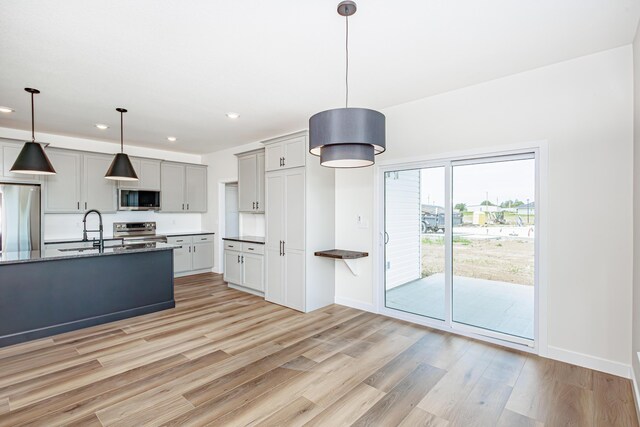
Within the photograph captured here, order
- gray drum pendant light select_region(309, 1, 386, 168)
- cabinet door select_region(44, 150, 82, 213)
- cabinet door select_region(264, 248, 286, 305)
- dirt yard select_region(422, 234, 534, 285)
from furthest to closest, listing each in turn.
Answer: cabinet door select_region(44, 150, 82, 213), cabinet door select_region(264, 248, 286, 305), dirt yard select_region(422, 234, 534, 285), gray drum pendant light select_region(309, 1, 386, 168)

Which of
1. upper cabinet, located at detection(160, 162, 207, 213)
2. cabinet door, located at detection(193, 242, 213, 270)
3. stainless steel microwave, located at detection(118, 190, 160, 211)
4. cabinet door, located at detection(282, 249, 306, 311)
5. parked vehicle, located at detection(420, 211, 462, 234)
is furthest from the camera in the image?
cabinet door, located at detection(193, 242, 213, 270)

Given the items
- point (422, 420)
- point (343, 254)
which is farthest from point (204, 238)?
point (422, 420)

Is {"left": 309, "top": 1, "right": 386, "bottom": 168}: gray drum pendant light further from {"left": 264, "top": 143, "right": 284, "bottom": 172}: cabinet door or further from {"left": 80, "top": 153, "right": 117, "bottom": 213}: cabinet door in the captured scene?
{"left": 80, "top": 153, "right": 117, "bottom": 213}: cabinet door

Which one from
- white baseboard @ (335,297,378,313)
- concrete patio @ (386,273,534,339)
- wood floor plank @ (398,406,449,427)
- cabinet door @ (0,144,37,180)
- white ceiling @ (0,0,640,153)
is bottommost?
wood floor plank @ (398,406,449,427)

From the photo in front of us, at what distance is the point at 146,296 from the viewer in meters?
4.31

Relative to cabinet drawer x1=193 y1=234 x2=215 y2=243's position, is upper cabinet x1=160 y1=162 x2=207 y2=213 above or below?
above

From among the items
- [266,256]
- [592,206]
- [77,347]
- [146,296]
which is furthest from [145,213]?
[592,206]

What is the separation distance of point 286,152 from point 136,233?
149 inches

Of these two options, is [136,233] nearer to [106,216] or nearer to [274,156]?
[106,216]

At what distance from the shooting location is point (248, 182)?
585cm

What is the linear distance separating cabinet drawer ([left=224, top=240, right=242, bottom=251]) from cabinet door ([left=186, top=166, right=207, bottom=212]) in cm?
164

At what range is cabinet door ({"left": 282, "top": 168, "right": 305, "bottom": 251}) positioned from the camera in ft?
14.7

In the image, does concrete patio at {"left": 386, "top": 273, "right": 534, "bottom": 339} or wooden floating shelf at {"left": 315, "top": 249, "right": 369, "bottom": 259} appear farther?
wooden floating shelf at {"left": 315, "top": 249, "right": 369, "bottom": 259}

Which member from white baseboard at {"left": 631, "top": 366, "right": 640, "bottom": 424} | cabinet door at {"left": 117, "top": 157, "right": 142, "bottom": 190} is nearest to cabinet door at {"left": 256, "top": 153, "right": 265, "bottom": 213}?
cabinet door at {"left": 117, "top": 157, "right": 142, "bottom": 190}
